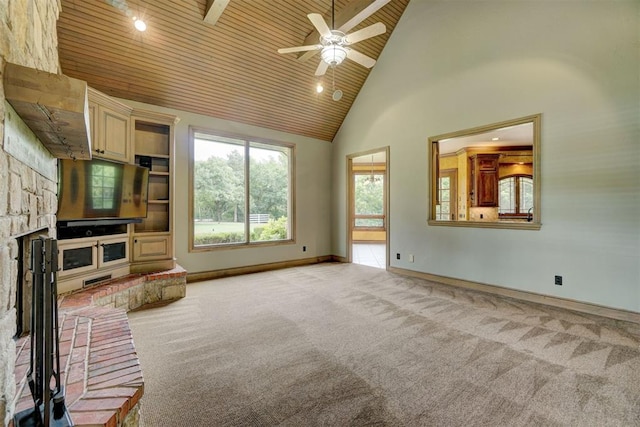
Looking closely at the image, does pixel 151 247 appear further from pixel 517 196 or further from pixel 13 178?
pixel 517 196

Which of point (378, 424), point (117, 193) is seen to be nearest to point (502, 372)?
point (378, 424)

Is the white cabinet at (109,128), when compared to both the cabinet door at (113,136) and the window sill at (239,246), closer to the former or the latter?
the cabinet door at (113,136)

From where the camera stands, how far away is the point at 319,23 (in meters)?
2.87

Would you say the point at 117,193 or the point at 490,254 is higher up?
the point at 117,193

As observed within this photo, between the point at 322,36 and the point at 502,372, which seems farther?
the point at 322,36

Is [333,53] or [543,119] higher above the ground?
[333,53]

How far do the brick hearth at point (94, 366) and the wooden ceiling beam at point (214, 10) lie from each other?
367 centimetres

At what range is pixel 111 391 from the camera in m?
1.45

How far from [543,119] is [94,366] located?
5.25m

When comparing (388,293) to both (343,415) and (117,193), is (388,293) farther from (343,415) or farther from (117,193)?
(117,193)

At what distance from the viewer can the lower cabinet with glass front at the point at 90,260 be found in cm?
311

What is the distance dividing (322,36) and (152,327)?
145 inches

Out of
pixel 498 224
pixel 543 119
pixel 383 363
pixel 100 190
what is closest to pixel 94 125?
pixel 100 190

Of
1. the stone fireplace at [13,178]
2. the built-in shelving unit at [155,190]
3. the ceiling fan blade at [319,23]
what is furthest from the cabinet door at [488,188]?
the stone fireplace at [13,178]
